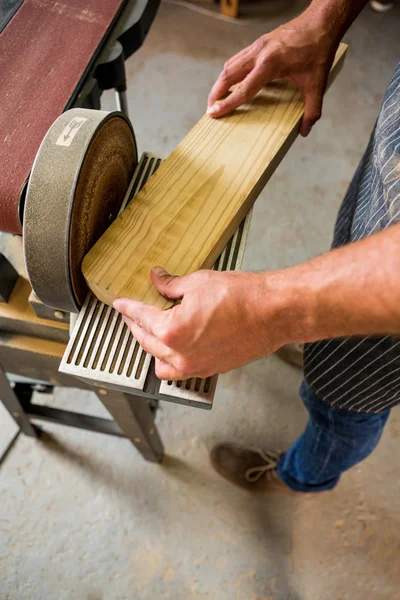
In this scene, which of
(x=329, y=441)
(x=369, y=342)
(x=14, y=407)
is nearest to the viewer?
(x=369, y=342)

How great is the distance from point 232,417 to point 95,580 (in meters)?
0.57

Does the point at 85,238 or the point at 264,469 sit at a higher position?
the point at 85,238

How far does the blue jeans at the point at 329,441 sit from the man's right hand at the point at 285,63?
1.90ft

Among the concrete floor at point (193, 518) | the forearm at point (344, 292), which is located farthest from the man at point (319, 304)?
the concrete floor at point (193, 518)

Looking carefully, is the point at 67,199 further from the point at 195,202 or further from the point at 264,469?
the point at 264,469

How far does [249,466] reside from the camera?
140 cm

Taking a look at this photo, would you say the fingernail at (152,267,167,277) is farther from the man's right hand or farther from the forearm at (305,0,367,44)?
the forearm at (305,0,367,44)

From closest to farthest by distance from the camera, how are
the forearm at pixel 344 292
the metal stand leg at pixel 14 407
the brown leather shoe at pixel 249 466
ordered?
the forearm at pixel 344 292
the metal stand leg at pixel 14 407
the brown leather shoe at pixel 249 466

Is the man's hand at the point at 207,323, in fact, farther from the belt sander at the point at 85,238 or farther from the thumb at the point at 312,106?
the thumb at the point at 312,106

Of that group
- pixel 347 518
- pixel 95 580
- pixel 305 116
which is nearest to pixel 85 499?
pixel 95 580

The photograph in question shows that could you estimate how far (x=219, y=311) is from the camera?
1.85 ft

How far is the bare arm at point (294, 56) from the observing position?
81cm

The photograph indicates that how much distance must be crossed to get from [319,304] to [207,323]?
0.13 meters

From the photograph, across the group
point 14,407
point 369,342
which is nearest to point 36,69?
point 369,342
